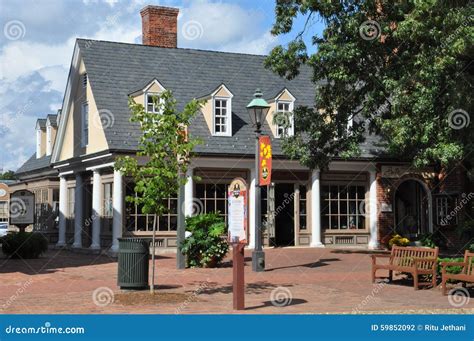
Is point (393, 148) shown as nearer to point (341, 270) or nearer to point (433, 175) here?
point (341, 270)

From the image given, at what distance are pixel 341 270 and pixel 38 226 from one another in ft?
56.6

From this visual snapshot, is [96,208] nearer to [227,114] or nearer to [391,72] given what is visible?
[227,114]

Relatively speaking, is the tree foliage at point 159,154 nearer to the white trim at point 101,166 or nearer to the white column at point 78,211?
the white trim at point 101,166

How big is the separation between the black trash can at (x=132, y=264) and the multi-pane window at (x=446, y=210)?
15860 mm

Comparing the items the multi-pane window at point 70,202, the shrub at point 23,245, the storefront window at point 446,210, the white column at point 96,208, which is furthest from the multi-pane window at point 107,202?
the storefront window at point 446,210

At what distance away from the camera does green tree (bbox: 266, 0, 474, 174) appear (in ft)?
52.9

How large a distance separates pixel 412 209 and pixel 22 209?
15.6 m

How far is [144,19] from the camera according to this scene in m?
29.1

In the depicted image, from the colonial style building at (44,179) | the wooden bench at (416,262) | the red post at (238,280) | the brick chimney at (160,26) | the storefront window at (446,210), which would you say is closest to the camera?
the red post at (238,280)

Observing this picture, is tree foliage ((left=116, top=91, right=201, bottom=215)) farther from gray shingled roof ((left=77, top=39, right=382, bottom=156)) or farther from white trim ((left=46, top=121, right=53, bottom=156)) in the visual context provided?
white trim ((left=46, top=121, right=53, bottom=156))

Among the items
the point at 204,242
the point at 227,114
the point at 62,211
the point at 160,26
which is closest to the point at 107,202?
the point at 62,211

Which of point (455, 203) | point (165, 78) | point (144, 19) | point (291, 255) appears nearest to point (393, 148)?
point (291, 255)

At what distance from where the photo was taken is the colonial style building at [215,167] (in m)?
24.1

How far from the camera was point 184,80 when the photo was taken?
26.6 meters
